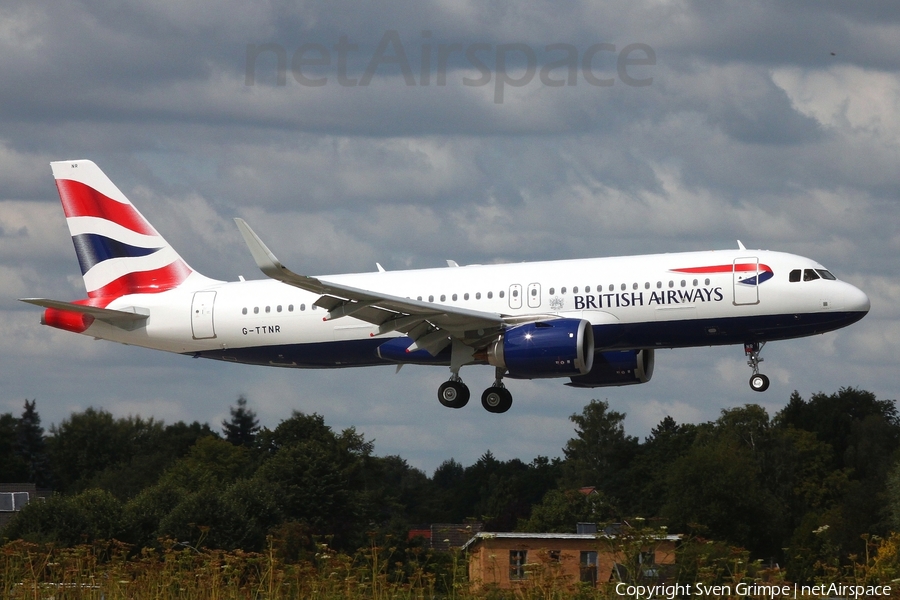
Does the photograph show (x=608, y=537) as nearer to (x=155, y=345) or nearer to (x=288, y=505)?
(x=155, y=345)

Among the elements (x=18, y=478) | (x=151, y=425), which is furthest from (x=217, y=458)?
(x=18, y=478)

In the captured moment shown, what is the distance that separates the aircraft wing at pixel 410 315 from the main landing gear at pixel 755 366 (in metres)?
7.05

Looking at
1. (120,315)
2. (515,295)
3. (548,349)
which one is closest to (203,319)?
(120,315)

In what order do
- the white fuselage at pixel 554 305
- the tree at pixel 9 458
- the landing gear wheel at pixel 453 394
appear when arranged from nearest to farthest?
1. the white fuselage at pixel 554 305
2. the landing gear wheel at pixel 453 394
3. the tree at pixel 9 458

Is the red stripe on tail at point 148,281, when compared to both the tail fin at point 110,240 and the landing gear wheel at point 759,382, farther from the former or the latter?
the landing gear wheel at point 759,382

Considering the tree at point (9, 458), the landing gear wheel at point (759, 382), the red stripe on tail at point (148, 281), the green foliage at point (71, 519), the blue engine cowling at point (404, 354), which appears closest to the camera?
the landing gear wheel at point (759, 382)

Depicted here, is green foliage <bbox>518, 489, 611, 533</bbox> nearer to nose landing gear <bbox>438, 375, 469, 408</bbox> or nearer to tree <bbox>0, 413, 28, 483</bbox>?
tree <bbox>0, 413, 28, 483</bbox>

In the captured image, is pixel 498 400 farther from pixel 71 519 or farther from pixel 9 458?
pixel 9 458

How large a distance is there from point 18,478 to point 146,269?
8211cm

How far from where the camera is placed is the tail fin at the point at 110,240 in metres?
51.7

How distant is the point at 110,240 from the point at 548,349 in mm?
19203

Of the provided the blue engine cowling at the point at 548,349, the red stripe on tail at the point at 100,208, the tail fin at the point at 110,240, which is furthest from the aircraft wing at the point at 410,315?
the red stripe on tail at the point at 100,208

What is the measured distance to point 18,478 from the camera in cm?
12700

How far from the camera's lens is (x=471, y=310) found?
147 ft
